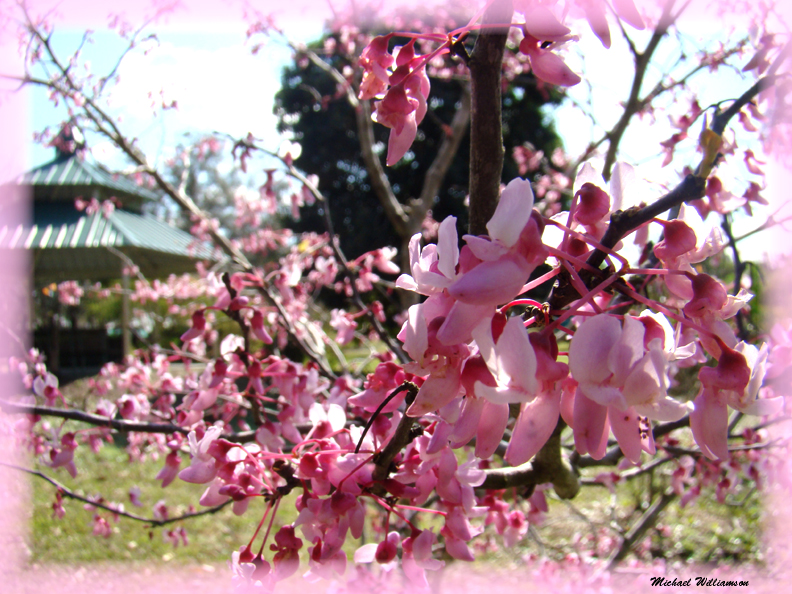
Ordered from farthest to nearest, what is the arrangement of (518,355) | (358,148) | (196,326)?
(358,148)
(196,326)
(518,355)

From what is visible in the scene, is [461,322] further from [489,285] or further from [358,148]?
[358,148]

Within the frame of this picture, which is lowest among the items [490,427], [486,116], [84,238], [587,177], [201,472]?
[201,472]

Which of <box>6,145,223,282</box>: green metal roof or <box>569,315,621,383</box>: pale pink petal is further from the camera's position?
<box>6,145,223,282</box>: green metal roof

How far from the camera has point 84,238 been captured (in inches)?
241

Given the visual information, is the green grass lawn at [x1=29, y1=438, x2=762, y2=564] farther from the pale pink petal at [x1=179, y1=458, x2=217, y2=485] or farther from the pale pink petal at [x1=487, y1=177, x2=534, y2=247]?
the pale pink petal at [x1=487, y1=177, x2=534, y2=247]

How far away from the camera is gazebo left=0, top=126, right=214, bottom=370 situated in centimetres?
605

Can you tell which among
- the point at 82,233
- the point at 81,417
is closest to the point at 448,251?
the point at 81,417

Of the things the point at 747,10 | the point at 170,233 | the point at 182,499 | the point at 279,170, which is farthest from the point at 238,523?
the point at 170,233

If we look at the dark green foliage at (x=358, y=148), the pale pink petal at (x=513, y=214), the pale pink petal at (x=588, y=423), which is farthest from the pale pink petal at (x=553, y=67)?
the dark green foliage at (x=358, y=148)

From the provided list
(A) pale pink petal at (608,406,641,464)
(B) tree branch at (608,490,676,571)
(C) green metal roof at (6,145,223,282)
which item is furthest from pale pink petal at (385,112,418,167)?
(C) green metal roof at (6,145,223,282)

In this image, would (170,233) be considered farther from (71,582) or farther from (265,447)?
(265,447)

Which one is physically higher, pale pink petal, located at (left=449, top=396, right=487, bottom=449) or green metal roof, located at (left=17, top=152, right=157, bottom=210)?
green metal roof, located at (left=17, top=152, right=157, bottom=210)

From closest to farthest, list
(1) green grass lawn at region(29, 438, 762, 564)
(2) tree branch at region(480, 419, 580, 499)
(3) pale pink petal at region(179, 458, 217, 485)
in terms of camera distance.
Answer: (3) pale pink petal at region(179, 458, 217, 485), (2) tree branch at region(480, 419, 580, 499), (1) green grass lawn at region(29, 438, 762, 564)

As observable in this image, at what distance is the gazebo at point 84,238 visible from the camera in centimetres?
605
